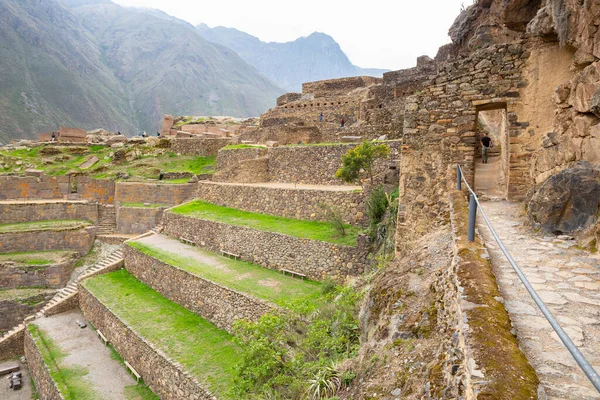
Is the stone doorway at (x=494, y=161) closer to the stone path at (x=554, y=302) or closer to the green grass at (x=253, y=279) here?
the stone path at (x=554, y=302)

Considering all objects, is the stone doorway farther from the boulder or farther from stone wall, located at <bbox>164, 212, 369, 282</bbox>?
stone wall, located at <bbox>164, 212, 369, 282</bbox>

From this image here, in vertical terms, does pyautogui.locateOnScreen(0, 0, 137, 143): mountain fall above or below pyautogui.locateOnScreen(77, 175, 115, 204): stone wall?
above

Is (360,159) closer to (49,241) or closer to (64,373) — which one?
(64,373)

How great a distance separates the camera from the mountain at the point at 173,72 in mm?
99312

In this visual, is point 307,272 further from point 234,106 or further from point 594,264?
point 234,106

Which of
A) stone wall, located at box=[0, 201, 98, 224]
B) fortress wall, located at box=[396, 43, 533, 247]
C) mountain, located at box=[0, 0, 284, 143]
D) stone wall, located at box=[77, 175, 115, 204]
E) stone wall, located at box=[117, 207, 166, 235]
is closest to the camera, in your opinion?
fortress wall, located at box=[396, 43, 533, 247]

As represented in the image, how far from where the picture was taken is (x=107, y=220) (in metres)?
23.8

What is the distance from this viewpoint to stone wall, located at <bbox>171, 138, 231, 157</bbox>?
27828 mm

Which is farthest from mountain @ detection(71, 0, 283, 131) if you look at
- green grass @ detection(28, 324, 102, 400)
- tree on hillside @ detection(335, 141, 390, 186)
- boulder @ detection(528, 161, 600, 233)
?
boulder @ detection(528, 161, 600, 233)

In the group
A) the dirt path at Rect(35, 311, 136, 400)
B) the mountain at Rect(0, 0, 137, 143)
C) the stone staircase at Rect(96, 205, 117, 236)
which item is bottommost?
the dirt path at Rect(35, 311, 136, 400)

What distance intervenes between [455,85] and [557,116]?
→ 65.7 inches

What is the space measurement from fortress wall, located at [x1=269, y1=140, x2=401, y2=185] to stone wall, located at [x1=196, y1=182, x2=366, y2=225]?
1854 millimetres

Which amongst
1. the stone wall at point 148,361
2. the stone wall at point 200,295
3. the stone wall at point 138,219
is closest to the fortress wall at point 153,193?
the stone wall at point 138,219

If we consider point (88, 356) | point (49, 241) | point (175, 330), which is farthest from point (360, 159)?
point (49, 241)
